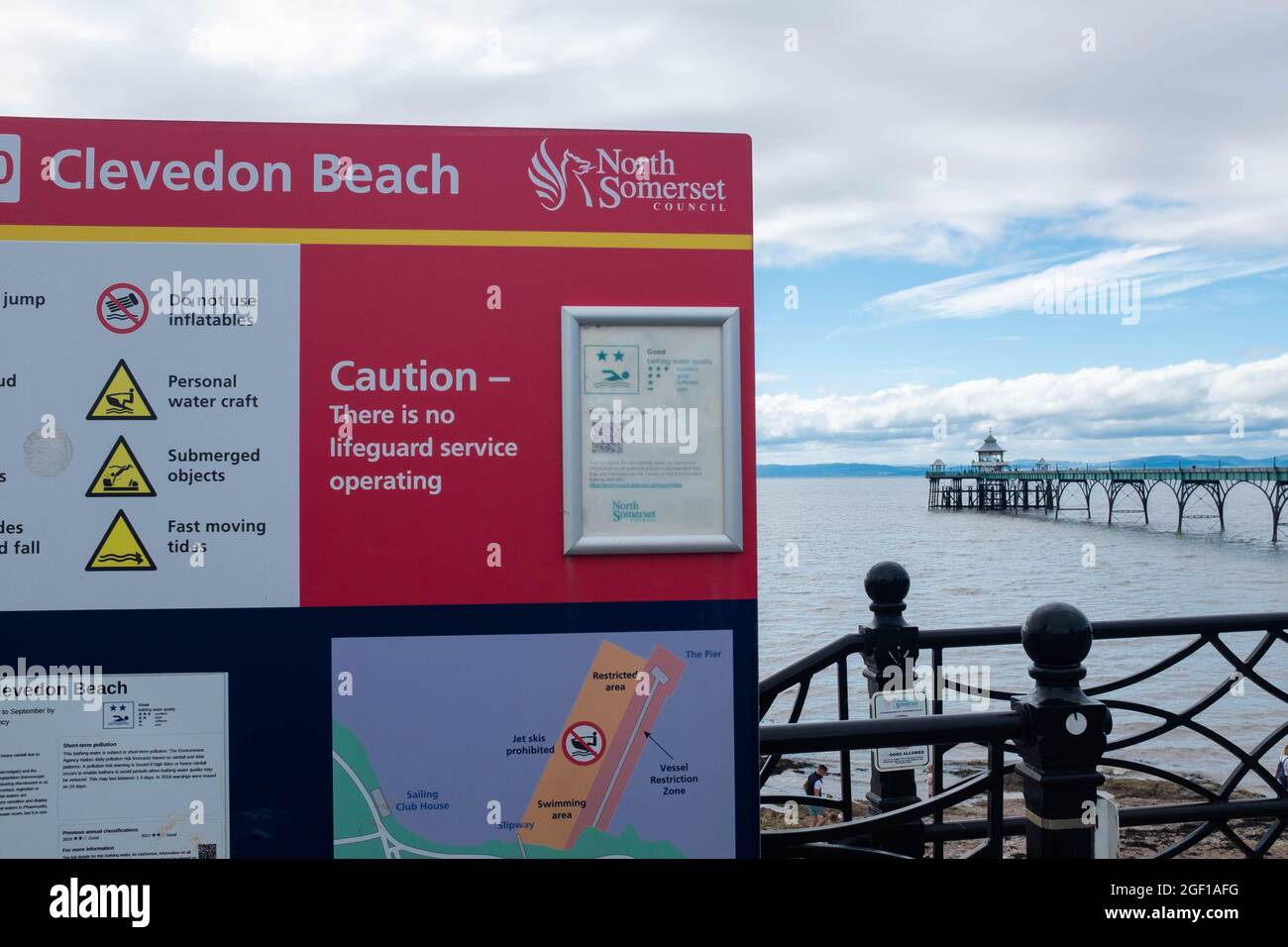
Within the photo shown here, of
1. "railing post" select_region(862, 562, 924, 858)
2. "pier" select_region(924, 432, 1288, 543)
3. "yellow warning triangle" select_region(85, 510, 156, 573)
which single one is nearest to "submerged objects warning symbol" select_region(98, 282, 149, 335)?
"yellow warning triangle" select_region(85, 510, 156, 573)

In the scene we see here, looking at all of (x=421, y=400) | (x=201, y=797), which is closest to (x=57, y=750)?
(x=201, y=797)

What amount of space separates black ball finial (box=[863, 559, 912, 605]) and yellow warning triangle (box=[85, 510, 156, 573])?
3416 millimetres

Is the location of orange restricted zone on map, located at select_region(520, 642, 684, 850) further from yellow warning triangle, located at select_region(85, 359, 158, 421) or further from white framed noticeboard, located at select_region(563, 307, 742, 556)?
yellow warning triangle, located at select_region(85, 359, 158, 421)

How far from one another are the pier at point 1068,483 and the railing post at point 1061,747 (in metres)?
70.3

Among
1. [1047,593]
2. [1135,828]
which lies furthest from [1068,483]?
[1135,828]

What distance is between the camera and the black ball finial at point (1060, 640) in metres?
3.41

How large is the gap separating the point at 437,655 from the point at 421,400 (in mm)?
801

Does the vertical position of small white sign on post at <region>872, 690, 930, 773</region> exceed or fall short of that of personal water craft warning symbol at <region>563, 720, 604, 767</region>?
it falls short

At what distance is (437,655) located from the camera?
9.98 ft

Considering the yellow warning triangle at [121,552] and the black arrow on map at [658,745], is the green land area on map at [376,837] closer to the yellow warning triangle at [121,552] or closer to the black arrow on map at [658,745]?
the black arrow on map at [658,745]

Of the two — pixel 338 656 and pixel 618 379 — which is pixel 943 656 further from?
pixel 338 656

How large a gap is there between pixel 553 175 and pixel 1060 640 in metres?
2.34

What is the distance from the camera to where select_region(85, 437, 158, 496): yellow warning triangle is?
9.85ft

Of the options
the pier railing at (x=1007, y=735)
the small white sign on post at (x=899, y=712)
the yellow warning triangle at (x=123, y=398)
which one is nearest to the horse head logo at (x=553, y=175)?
the yellow warning triangle at (x=123, y=398)
